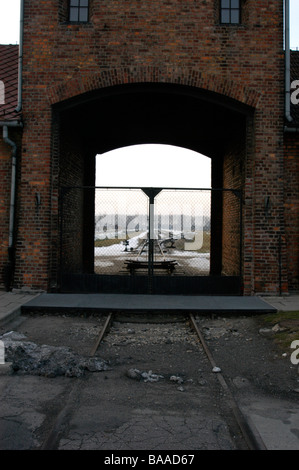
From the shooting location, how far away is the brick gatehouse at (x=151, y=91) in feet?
30.3

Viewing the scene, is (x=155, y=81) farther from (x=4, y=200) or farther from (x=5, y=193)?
(x=4, y=200)

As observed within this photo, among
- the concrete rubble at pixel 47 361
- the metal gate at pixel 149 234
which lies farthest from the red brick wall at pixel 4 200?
the concrete rubble at pixel 47 361

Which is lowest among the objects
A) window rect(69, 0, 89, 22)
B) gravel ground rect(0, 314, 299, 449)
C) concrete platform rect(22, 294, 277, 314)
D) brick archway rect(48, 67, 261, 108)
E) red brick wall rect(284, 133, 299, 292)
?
gravel ground rect(0, 314, 299, 449)

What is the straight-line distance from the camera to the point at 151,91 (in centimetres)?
960

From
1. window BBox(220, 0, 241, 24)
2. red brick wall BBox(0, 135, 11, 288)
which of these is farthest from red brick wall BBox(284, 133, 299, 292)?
red brick wall BBox(0, 135, 11, 288)

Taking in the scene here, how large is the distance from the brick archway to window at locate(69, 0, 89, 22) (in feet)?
5.48

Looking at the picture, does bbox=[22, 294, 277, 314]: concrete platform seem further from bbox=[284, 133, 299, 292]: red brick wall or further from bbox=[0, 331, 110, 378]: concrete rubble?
bbox=[0, 331, 110, 378]: concrete rubble

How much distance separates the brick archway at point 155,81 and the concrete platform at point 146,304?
180 inches

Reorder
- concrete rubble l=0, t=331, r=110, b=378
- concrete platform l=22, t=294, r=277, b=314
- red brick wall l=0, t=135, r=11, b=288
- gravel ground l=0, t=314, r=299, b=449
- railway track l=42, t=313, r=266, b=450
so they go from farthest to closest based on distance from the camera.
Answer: red brick wall l=0, t=135, r=11, b=288, concrete platform l=22, t=294, r=277, b=314, concrete rubble l=0, t=331, r=110, b=378, gravel ground l=0, t=314, r=299, b=449, railway track l=42, t=313, r=266, b=450

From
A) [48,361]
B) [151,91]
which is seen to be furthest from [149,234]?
[48,361]

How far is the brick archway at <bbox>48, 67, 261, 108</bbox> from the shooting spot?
9.23 metres

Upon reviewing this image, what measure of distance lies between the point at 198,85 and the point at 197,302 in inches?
197

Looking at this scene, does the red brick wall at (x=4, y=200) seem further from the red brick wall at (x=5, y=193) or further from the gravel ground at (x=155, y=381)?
the gravel ground at (x=155, y=381)

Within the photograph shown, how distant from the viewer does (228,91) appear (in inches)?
364
